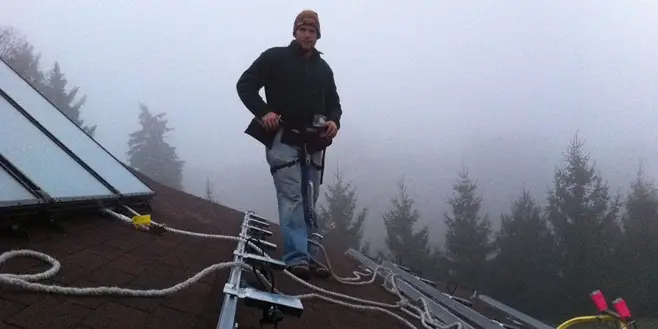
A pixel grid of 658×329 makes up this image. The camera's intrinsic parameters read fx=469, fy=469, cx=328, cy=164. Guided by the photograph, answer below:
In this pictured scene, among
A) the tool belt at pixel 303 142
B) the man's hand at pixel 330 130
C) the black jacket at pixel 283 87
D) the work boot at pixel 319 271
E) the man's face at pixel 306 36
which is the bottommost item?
the work boot at pixel 319 271

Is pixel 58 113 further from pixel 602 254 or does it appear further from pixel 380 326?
pixel 602 254

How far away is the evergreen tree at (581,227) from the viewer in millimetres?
17281

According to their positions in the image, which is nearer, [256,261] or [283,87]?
[256,261]

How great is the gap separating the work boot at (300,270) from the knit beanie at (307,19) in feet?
4.35

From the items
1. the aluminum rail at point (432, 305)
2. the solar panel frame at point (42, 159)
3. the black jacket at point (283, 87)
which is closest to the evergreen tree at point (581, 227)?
the aluminum rail at point (432, 305)

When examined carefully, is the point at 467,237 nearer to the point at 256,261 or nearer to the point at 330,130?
the point at 330,130

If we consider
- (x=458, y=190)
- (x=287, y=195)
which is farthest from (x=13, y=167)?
(x=458, y=190)

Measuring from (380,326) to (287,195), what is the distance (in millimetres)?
833

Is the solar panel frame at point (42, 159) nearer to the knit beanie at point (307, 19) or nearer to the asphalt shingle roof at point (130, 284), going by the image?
the asphalt shingle roof at point (130, 284)

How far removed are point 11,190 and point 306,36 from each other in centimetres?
163

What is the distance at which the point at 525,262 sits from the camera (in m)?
19.1

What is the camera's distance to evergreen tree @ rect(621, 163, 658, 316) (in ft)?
52.5

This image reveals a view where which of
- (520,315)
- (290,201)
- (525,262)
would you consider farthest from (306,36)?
(525,262)

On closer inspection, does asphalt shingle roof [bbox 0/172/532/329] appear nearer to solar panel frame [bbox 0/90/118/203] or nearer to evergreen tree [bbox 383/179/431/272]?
solar panel frame [bbox 0/90/118/203]
